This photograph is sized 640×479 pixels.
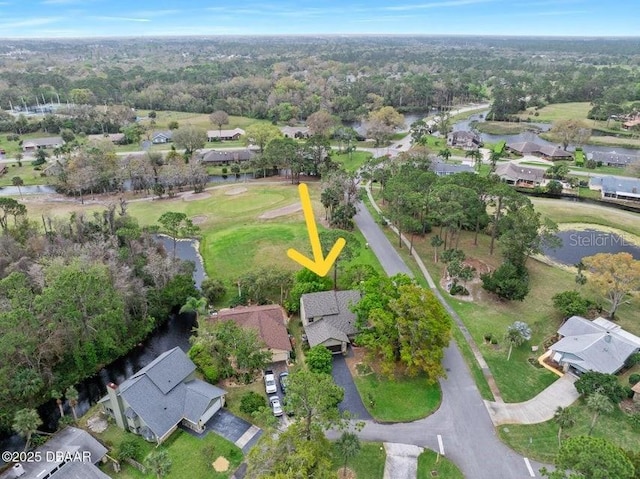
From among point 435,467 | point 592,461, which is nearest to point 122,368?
point 435,467

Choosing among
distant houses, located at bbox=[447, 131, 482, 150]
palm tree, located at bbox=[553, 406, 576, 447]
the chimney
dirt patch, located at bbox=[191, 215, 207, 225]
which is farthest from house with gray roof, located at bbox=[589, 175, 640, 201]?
the chimney

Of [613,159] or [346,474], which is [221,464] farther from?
[613,159]

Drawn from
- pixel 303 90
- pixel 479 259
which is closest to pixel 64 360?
pixel 479 259

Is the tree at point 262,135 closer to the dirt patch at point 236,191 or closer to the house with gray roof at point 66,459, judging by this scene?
the dirt patch at point 236,191

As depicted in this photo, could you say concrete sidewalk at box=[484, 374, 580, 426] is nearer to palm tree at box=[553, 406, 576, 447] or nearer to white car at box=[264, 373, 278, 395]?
palm tree at box=[553, 406, 576, 447]

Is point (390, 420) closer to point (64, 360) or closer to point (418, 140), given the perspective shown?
point (64, 360)

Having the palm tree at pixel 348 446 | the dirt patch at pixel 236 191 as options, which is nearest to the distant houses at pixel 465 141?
the dirt patch at pixel 236 191
